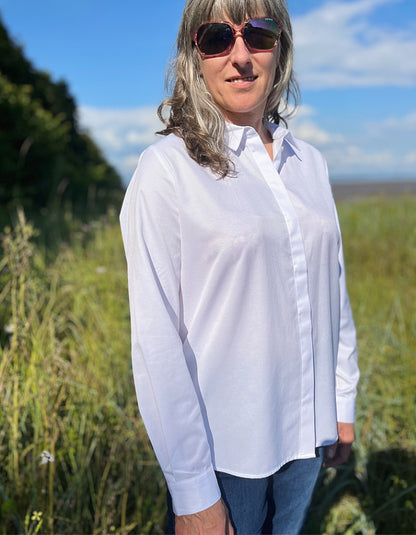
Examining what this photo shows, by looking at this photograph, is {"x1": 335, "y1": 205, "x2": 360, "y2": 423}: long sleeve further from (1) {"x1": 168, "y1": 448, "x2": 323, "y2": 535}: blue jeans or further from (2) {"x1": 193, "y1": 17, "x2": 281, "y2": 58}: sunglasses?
(2) {"x1": 193, "y1": 17, "x2": 281, "y2": 58}: sunglasses

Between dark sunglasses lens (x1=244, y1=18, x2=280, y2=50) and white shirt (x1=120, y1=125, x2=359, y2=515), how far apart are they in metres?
0.25

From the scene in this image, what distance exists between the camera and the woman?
1108 mm

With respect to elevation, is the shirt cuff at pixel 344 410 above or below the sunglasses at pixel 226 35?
below


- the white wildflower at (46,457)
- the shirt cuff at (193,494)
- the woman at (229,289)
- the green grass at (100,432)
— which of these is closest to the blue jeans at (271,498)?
the woman at (229,289)

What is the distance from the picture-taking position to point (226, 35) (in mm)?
1281

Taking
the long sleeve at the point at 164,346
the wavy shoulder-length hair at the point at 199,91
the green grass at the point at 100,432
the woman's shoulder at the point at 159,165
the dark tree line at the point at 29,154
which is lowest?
the green grass at the point at 100,432

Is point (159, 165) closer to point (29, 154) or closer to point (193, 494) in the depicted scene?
point (193, 494)

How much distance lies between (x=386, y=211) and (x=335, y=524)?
7.61 meters

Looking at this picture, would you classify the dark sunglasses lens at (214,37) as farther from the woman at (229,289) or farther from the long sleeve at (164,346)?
the long sleeve at (164,346)

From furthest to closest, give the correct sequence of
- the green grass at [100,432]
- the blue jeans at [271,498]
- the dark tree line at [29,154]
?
the dark tree line at [29,154], the green grass at [100,432], the blue jeans at [271,498]

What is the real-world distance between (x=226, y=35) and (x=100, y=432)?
1809 millimetres

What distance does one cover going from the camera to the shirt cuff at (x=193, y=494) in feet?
3.63

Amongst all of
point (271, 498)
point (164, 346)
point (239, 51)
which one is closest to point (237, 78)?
point (239, 51)

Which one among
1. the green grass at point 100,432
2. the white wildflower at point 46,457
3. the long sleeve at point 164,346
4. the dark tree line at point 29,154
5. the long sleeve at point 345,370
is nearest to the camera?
the long sleeve at point 164,346
